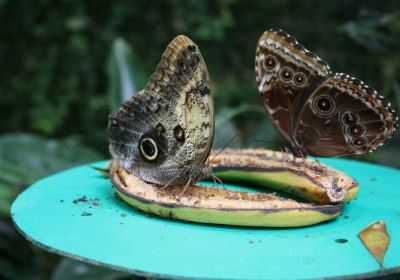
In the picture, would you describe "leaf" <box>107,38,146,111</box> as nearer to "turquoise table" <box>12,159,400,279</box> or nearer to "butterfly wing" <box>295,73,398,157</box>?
"turquoise table" <box>12,159,400,279</box>

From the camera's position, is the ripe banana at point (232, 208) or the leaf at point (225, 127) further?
the leaf at point (225, 127)

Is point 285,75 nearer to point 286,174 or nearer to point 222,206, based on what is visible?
point 286,174

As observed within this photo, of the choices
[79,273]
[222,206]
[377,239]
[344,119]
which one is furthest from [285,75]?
[79,273]

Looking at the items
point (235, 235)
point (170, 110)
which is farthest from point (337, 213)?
point (170, 110)

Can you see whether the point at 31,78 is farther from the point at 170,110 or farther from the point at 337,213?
the point at 337,213

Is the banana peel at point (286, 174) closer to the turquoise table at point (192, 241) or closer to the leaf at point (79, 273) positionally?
the turquoise table at point (192, 241)

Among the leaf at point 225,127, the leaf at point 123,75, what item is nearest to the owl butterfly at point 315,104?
the leaf at point 225,127
